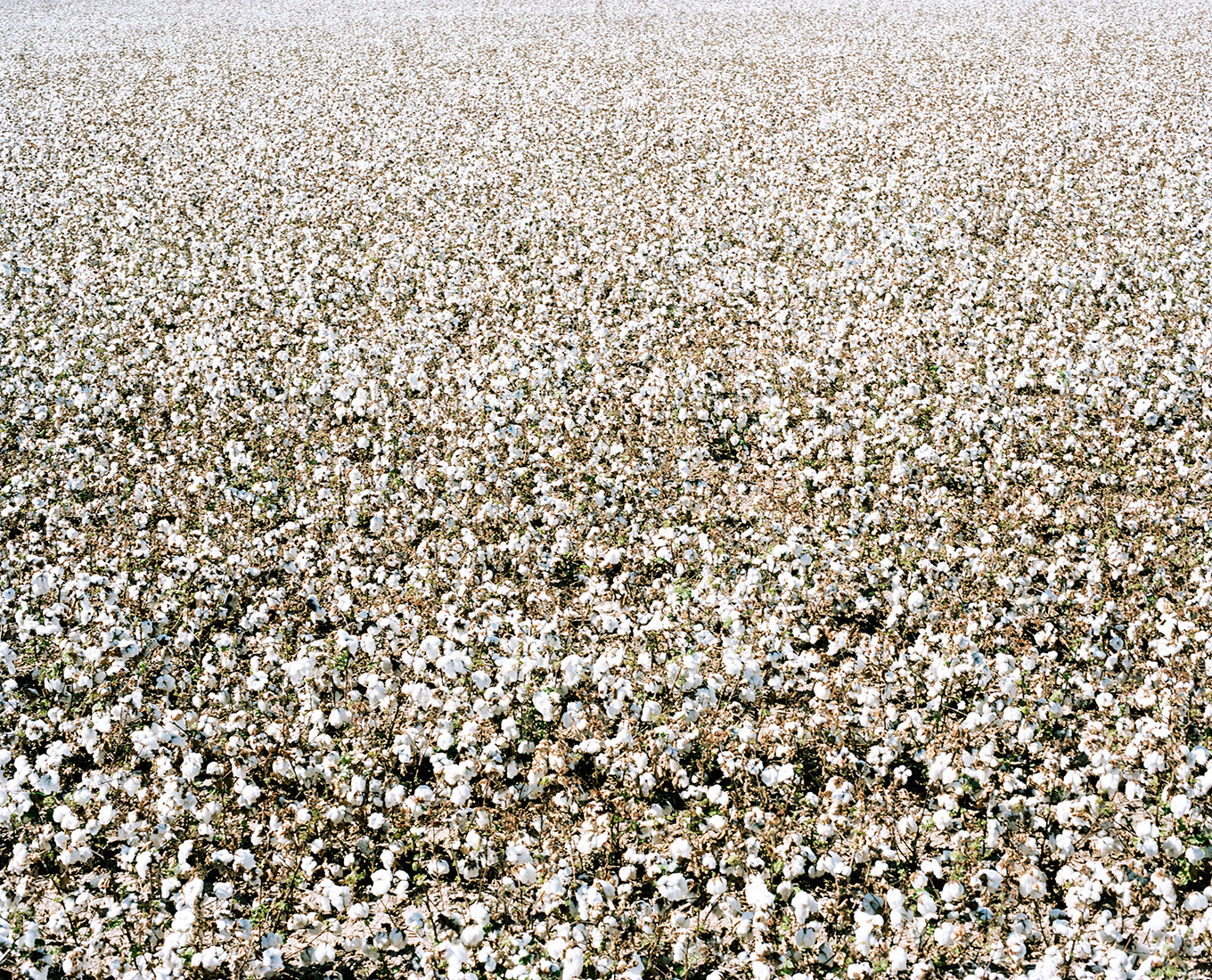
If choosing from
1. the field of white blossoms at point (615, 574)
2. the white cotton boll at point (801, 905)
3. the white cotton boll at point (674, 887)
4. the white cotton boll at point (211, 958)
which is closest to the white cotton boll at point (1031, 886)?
the field of white blossoms at point (615, 574)

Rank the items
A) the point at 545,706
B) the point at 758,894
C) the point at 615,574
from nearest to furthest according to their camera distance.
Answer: the point at 758,894
the point at 545,706
the point at 615,574

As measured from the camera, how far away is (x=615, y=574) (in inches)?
293

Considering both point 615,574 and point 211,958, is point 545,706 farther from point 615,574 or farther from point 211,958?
point 211,958

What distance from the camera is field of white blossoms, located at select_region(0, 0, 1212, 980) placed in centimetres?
494

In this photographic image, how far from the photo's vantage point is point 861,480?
8.47m

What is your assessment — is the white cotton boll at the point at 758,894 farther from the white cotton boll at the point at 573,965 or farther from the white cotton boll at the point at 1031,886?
the white cotton boll at the point at 1031,886

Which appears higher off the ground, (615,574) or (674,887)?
(615,574)

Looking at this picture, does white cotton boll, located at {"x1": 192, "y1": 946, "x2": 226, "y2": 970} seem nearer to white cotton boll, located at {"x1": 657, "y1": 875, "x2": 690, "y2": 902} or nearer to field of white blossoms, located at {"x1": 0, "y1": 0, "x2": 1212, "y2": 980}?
field of white blossoms, located at {"x1": 0, "y1": 0, "x2": 1212, "y2": 980}

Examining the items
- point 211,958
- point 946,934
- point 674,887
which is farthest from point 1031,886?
point 211,958

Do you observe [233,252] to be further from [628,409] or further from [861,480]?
[861,480]

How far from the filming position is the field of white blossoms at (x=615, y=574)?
4.94 meters

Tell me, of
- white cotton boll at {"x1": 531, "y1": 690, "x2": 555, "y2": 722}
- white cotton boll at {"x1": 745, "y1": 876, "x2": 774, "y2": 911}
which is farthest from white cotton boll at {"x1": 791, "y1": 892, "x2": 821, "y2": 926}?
white cotton boll at {"x1": 531, "y1": 690, "x2": 555, "y2": 722}

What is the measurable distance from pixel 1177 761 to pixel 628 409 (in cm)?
606

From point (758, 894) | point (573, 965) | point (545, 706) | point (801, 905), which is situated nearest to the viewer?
point (573, 965)
